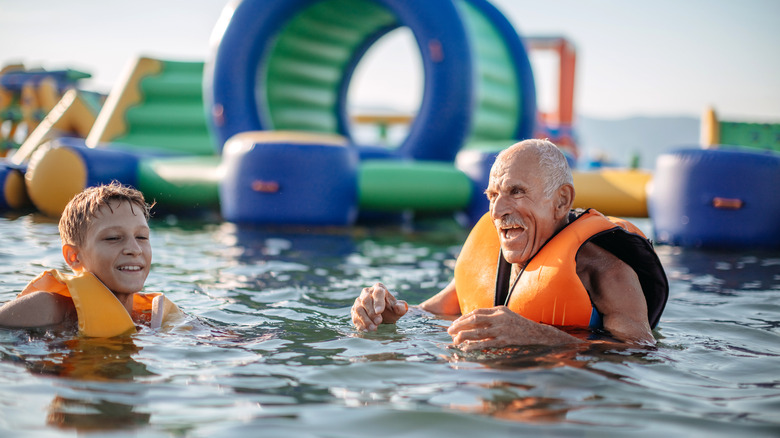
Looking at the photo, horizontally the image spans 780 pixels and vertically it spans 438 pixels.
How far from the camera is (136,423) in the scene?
200 centimetres

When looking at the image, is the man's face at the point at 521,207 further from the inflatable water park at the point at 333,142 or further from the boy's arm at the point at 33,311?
the inflatable water park at the point at 333,142

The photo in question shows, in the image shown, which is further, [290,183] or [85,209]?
[290,183]

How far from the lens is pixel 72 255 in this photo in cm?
296

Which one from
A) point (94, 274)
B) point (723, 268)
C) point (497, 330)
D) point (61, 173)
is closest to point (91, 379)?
point (94, 274)

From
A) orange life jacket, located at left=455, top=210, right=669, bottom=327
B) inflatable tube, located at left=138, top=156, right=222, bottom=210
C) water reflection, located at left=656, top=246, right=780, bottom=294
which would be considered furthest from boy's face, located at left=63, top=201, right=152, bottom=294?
inflatable tube, located at left=138, top=156, right=222, bottom=210

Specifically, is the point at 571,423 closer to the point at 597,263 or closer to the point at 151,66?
the point at 597,263

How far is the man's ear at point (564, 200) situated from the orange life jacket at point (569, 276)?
2.1 inches

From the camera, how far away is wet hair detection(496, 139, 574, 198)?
9.38 feet

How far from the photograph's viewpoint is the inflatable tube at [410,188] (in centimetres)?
747

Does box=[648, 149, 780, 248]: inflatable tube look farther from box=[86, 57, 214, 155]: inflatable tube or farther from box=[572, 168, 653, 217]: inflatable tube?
box=[86, 57, 214, 155]: inflatable tube

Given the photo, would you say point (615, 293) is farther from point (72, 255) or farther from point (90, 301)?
point (72, 255)

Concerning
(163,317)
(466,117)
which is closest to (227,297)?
(163,317)

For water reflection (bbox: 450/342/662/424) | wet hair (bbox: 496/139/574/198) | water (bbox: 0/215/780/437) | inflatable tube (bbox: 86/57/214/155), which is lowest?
water (bbox: 0/215/780/437)

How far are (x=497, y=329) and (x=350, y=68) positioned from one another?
948 cm
